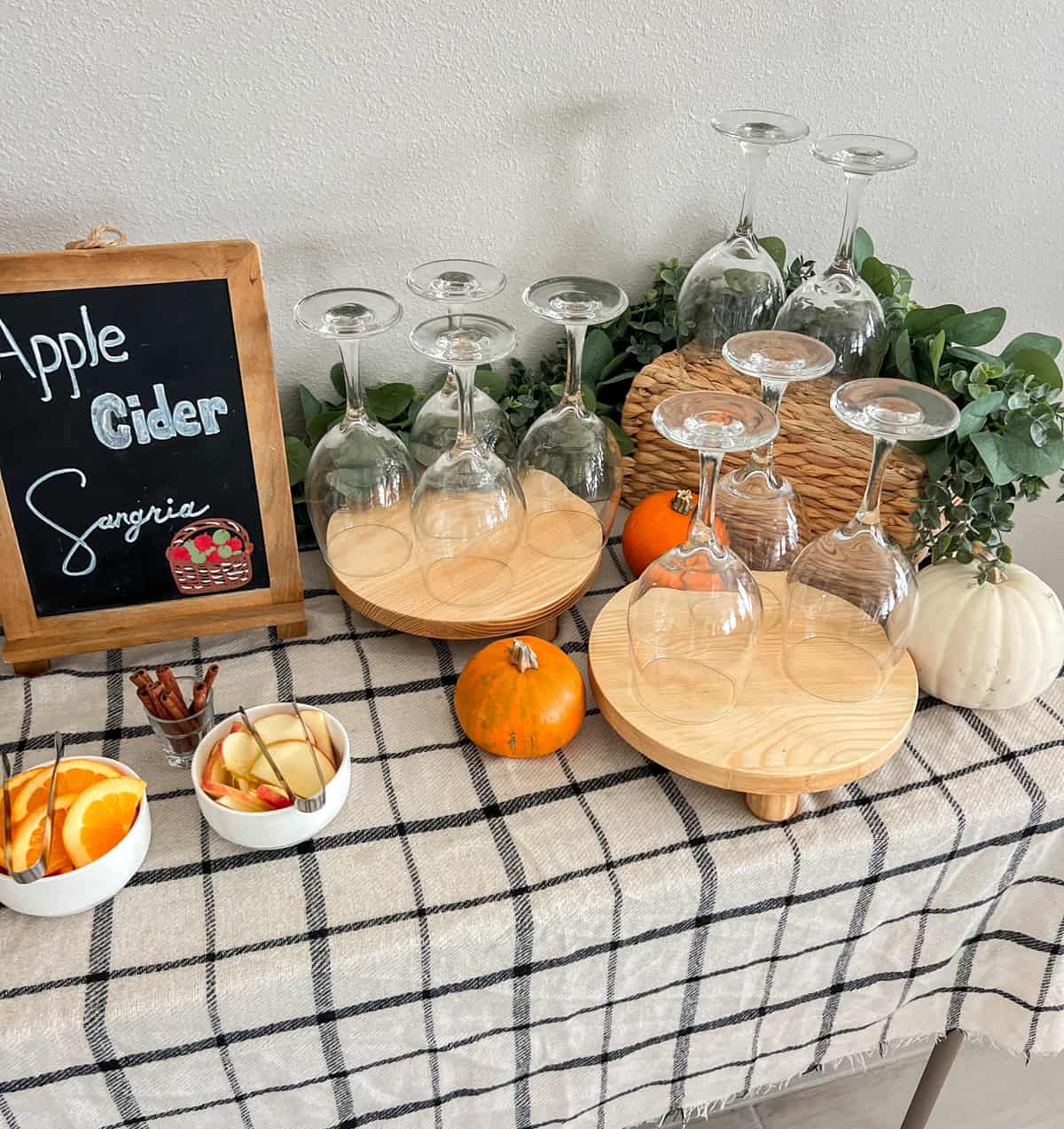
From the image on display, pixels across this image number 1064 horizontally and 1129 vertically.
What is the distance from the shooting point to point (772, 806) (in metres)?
0.93

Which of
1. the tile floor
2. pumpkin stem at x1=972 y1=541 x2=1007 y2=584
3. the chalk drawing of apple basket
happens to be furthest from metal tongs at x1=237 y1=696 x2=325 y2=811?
the tile floor

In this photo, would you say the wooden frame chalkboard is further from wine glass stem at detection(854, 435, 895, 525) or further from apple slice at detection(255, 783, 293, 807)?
wine glass stem at detection(854, 435, 895, 525)

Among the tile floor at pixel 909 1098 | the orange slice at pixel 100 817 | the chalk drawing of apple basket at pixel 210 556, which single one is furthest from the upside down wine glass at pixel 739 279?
the tile floor at pixel 909 1098

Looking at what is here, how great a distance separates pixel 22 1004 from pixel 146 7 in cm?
87

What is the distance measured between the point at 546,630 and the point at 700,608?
7.9 inches

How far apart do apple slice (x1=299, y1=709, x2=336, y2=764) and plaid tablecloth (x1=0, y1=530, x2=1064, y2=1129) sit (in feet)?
0.17

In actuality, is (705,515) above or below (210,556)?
above

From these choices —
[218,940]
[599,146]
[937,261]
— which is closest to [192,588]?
[218,940]

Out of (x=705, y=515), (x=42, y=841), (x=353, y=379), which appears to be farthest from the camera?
(x=353, y=379)

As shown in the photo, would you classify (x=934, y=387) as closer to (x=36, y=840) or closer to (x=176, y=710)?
(x=176, y=710)

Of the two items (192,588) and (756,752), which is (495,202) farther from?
(756,752)

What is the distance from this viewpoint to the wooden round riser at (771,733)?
91cm

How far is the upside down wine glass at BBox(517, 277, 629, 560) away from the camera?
3.37ft

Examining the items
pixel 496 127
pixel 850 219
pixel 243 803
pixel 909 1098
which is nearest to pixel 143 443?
pixel 243 803
